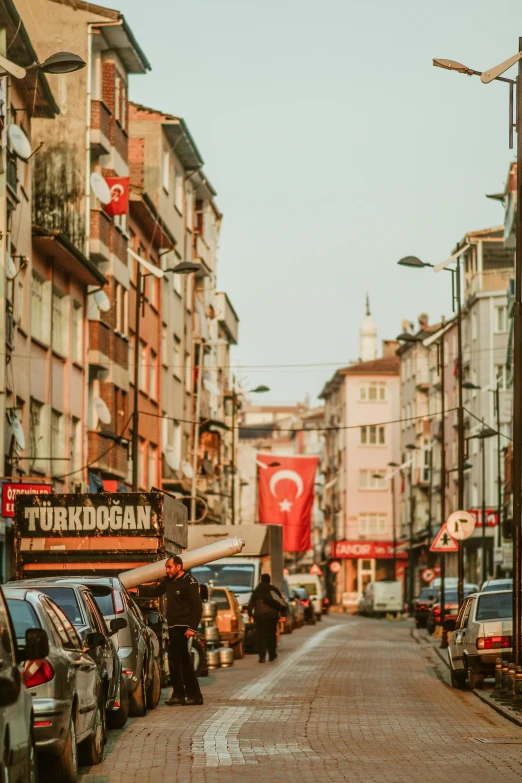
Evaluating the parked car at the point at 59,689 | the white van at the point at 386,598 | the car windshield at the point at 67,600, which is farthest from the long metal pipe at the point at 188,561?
the white van at the point at 386,598

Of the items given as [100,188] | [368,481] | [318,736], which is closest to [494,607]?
[318,736]

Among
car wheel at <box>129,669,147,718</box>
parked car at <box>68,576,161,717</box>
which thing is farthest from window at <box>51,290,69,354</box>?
car wheel at <box>129,669,147,718</box>

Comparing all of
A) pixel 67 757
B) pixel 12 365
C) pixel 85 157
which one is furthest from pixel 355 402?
pixel 67 757

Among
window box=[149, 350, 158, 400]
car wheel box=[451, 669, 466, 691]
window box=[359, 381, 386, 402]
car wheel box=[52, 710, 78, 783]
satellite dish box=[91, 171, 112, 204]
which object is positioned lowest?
car wheel box=[451, 669, 466, 691]

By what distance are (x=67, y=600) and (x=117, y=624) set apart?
3.71 feet

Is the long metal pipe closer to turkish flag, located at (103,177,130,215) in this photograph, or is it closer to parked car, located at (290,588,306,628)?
turkish flag, located at (103,177,130,215)

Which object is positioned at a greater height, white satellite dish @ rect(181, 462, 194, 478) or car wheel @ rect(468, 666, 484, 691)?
white satellite dish @ rect(181, 462, 194, 478)

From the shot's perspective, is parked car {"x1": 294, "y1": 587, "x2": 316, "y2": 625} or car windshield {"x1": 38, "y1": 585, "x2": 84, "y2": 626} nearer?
car windshield {"x1": 38, "y1": 585, "x2": 84, "y2": 626}

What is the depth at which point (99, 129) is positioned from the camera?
4609cm

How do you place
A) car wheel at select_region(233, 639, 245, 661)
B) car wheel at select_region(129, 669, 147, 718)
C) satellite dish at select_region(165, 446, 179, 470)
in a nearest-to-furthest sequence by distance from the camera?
car wheel at select_region(129, 669, 147, 718) < car wheel at select_region(233, 639, 245, 661) < satellite dish at select_region(165, 446, 179, 470)

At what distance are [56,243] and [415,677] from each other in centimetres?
1614

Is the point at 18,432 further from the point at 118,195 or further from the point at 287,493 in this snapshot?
the point at 287,493

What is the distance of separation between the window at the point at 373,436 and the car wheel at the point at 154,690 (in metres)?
112

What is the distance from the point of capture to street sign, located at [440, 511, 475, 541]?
113ft
